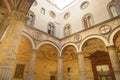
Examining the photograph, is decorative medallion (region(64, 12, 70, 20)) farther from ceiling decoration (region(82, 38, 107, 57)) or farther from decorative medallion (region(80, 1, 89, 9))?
ceiling decoration (region(82, 38, 107, 57))

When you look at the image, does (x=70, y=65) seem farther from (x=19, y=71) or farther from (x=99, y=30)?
(x=99, y=30)

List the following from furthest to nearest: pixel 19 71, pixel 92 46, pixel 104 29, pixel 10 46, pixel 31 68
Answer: pixel 19 71 → pixel 92 46 → pixel 104 29 → pixel 31 68 → pixel 10 46

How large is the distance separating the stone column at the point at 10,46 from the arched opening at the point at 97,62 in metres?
7.66

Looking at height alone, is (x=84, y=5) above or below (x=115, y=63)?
above

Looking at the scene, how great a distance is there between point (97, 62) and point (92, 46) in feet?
7.82

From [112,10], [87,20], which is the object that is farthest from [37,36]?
[112,10]

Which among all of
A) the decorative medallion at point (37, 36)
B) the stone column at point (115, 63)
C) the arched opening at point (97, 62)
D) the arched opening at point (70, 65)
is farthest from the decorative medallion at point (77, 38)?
the decorative medallion at point (37, 36)

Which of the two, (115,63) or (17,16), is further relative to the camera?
(115,63)

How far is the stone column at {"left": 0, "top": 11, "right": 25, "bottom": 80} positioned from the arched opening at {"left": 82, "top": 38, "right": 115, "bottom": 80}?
7.66m

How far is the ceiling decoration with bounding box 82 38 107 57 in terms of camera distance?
970cm

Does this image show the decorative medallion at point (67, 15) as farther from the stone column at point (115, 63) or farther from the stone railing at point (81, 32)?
the stone column at point (115, 63)

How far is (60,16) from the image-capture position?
47.0ft

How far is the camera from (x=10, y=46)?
11.6 ft

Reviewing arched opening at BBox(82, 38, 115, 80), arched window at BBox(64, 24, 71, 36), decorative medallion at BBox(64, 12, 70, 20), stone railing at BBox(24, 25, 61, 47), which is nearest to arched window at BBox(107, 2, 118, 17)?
arched opening at BBox(82, 38, 115, 80)
